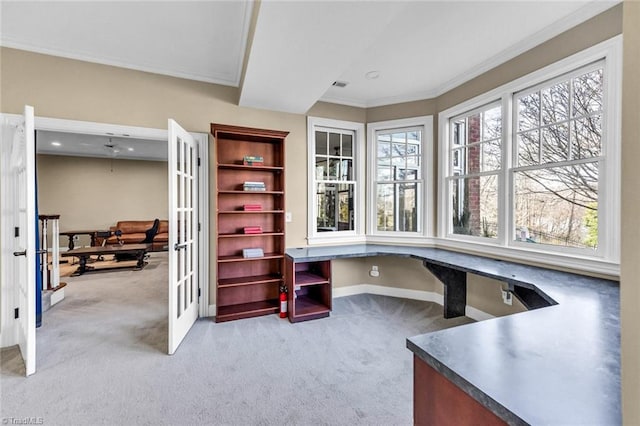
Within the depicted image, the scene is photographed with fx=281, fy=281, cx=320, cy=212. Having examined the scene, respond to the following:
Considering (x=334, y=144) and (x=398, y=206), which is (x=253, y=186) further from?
(x=398, y=206)

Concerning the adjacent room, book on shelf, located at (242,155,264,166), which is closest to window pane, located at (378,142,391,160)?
the adjacent room

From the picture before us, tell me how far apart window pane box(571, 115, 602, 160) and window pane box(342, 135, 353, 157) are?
2.32 metres

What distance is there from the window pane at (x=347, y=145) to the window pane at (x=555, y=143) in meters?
2.12

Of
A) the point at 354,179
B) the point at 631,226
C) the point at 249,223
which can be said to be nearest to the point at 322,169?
the point at 354,179

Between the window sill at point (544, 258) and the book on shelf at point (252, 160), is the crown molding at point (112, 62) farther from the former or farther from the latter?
Answer: the window sill at point (544, 258)

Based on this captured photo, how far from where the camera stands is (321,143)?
3785mm

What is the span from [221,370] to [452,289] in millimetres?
2399

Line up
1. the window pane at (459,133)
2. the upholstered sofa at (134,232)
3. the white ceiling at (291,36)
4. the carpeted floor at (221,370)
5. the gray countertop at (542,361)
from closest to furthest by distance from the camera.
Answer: the gray countertop at (542,361) < the carpeted floor at (221,370) < the white ceiling at (291,36) < the window pane at (459,133) < the upholstered sofa at (134,232)

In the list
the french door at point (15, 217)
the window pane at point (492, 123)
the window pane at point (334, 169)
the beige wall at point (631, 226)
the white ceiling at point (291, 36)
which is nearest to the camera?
the beige wall at point (631, 226)

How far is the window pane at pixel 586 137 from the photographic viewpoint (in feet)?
6.92

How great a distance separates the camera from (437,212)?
3.51m

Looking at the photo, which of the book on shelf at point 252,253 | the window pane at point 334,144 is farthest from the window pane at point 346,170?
the book on shelf at point 252,253

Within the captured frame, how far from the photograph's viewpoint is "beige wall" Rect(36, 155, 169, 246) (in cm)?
736

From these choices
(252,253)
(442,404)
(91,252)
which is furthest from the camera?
(91,252)
